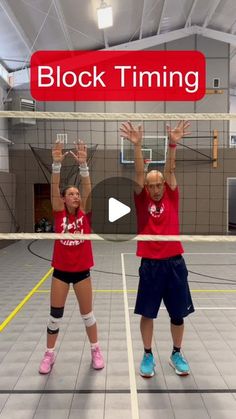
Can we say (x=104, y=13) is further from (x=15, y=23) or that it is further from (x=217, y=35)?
(x=217, y=35)

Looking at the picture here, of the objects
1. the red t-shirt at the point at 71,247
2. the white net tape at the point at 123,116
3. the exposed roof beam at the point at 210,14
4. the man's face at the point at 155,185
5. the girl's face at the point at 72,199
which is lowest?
the red t-shirt at the point at 71,247

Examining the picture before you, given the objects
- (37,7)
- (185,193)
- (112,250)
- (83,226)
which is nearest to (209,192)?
(185,193)

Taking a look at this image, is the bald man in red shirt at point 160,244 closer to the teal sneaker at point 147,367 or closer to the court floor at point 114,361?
the teal sneaker at point 147,367

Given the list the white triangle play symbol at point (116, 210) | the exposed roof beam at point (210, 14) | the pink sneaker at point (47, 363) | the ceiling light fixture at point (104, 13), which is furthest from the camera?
the white triangle play symbol at point (116, 210)

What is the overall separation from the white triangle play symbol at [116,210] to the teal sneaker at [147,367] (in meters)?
10.5

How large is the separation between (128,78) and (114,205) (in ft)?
15.6

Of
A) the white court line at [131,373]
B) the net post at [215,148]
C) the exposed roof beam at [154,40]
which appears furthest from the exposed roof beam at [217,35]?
the white court line at [131,373]

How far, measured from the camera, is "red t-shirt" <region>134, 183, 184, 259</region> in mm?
2977

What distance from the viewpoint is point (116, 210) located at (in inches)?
539

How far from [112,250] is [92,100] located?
255 inches

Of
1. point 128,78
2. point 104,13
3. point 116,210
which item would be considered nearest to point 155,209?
point 104,13

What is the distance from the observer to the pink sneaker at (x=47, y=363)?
10.5 ft

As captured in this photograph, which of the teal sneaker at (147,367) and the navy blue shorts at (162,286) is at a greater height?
the navy blue shorts at (162,286)

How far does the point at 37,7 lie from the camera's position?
372 inches
